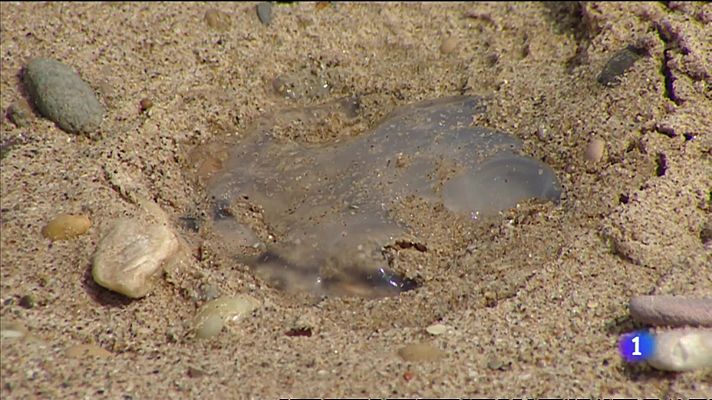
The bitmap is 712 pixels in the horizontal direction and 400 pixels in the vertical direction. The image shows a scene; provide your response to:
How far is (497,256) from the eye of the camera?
9.37 feet

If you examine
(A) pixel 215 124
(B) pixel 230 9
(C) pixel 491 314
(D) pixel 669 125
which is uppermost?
(B) pixel 230 9

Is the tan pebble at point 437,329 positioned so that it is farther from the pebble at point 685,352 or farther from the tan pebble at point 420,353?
the pebble at point 685,352

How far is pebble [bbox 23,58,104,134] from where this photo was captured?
11.2ft

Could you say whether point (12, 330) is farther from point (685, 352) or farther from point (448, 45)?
point (448, 45)

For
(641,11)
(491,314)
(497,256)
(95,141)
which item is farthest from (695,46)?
(95,141)

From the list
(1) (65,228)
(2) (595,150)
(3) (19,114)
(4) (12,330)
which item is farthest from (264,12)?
(4) (12,330)

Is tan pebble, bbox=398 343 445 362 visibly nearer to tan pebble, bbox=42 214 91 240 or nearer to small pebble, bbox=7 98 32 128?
tan pebble, bbox=42 214 91 240

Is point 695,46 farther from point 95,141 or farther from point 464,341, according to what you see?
point 95,141

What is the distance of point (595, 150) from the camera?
314cm

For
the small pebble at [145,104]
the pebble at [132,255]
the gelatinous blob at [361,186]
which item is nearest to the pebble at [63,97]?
the small pebble at [145,104]

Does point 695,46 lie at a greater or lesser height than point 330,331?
greater

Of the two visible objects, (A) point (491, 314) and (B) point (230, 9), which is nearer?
(A) point (491, 314)

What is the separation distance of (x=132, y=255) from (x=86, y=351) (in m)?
0.41

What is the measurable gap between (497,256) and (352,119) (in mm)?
1142
